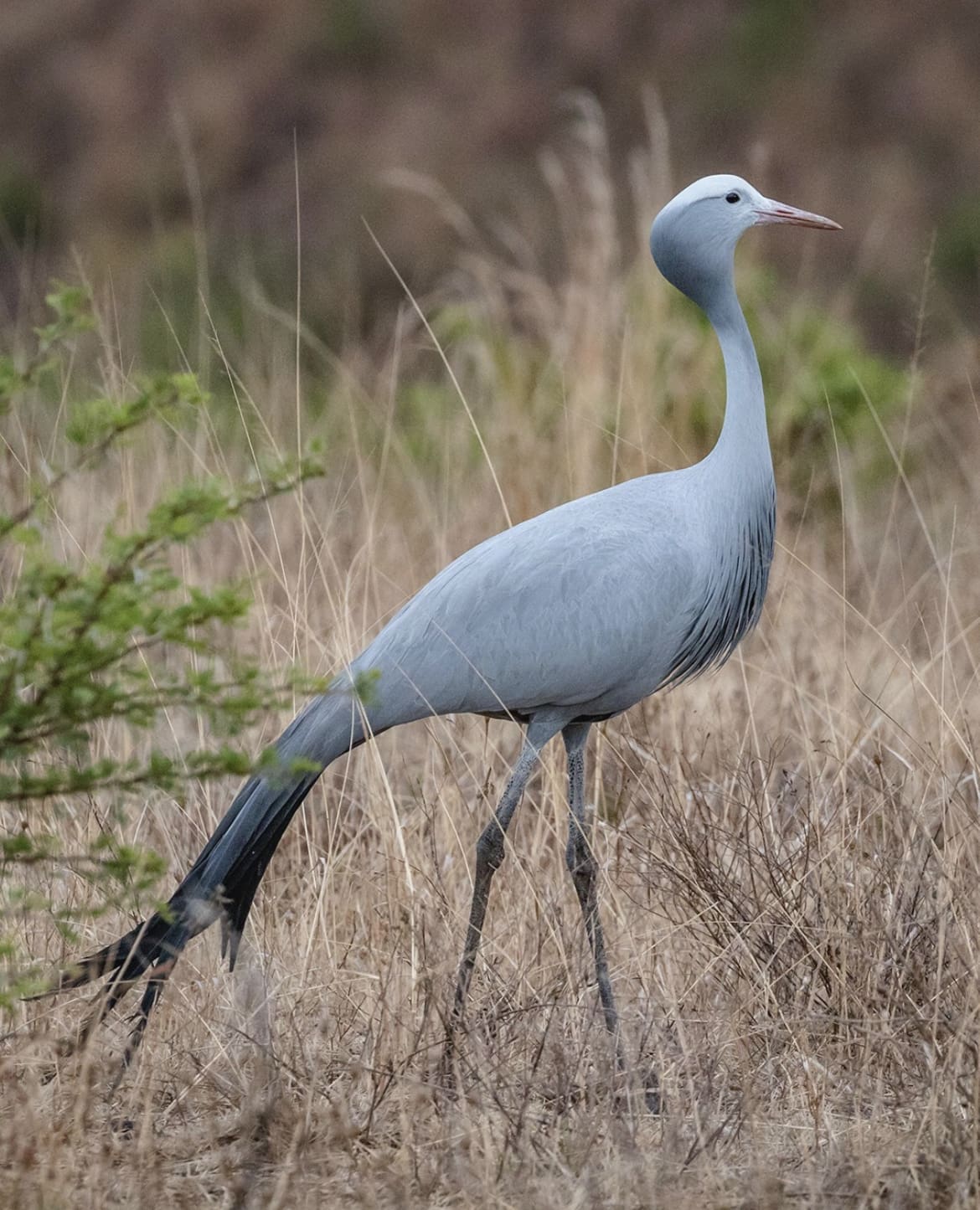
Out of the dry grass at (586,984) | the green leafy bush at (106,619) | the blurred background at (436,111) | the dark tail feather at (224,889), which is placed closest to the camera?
the green leafy bush at (106,619)

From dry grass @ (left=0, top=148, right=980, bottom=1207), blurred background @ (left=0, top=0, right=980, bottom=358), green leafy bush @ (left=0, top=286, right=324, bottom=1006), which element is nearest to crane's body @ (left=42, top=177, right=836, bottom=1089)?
dry grass @ (left=0, top=148, right=980, bottom=1207)

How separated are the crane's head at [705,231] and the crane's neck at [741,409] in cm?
7

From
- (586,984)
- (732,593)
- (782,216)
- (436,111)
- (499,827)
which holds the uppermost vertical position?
(436,111)

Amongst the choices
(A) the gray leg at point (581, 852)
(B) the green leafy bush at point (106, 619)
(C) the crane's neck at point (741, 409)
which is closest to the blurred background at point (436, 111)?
(C) the crane's neck at point (741, 409)

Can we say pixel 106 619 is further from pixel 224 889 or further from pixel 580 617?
pixel 580 617

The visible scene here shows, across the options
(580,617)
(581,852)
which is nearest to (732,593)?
(580,617)

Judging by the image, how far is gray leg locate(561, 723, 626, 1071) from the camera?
135 inches

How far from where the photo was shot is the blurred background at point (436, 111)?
23.3 meters

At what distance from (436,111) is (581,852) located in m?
24.8

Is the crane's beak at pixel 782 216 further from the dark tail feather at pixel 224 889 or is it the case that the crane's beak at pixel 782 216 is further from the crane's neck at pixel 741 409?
the dark tail feather at pixel 224 889

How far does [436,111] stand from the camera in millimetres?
27062

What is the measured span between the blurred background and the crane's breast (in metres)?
17.3

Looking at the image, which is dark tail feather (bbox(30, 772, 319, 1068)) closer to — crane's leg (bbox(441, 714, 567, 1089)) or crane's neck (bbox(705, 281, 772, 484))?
crane's leg (bbox(441, 714, 567, 1089))

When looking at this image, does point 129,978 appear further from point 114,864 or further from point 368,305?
point 368,305
